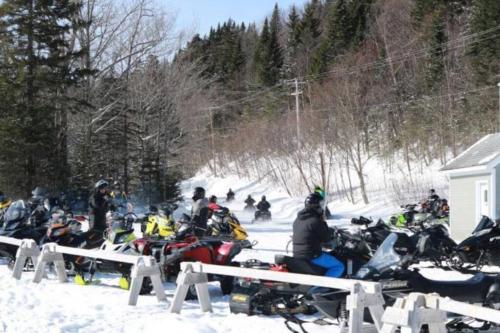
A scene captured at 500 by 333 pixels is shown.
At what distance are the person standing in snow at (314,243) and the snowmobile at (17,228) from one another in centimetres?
626

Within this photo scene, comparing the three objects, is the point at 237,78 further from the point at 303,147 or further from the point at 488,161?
the point at 488,161

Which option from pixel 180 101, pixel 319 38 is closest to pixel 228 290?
pixel 180 101

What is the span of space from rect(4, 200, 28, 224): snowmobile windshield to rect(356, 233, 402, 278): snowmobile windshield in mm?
7457

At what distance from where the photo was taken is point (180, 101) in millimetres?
42812

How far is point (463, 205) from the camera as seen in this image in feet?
62.5

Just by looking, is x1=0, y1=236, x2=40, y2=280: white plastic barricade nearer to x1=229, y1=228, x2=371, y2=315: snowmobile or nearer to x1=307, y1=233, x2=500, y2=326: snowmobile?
x1=229, y1=228, x2=371, y2=315: snowmobile

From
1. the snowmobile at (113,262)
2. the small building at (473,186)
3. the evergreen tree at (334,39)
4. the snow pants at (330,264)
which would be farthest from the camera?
the evergreen tree at (334,39)

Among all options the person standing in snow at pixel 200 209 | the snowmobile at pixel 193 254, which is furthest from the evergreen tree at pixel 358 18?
the snowmobile at pixel 193 254

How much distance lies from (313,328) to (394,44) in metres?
46.9

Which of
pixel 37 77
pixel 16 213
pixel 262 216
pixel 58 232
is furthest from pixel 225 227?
pixel 37 77

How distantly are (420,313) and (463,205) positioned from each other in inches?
585

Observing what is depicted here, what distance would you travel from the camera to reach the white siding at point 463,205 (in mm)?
18656

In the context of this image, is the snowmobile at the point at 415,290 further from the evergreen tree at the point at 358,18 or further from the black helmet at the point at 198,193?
the evergreen tree at the point at 358,18

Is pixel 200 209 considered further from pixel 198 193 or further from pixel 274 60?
pixel 274 60
